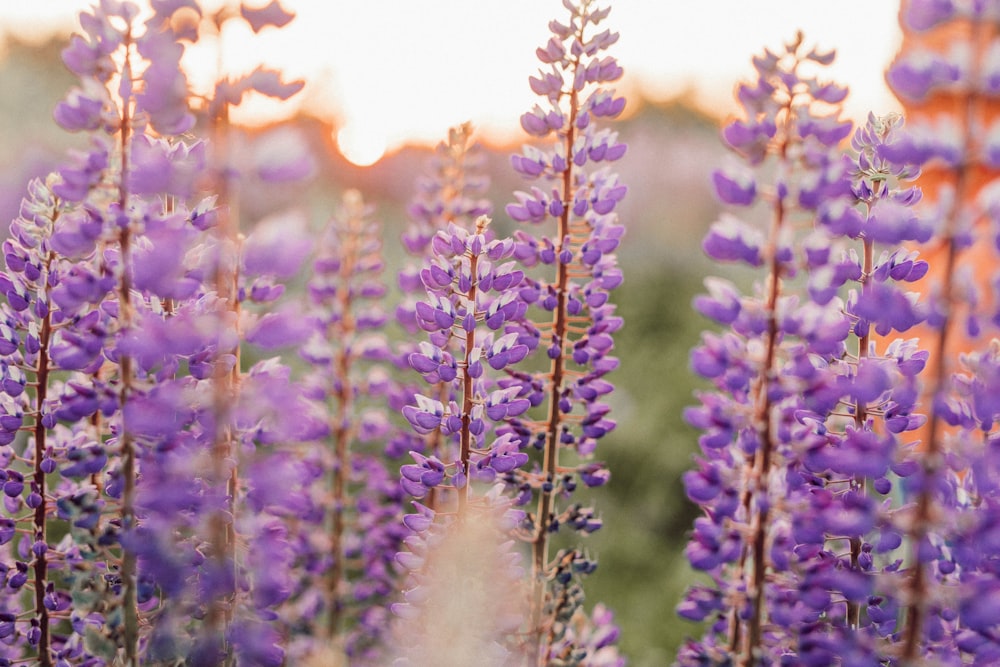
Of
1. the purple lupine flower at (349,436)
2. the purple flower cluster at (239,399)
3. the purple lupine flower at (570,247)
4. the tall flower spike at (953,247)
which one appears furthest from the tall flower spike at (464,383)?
the tall flower spike at (953,247)

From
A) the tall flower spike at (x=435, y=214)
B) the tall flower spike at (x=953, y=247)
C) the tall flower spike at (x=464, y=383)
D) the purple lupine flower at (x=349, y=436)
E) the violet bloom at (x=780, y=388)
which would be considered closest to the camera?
the tall flower spike at (x=953, y=247)

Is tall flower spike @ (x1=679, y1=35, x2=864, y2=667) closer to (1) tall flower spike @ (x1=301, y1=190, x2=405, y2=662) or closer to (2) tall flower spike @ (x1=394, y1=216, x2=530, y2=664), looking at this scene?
(2) tall flower spike @ (x1=394, y1=216, x2=530, y2=664)

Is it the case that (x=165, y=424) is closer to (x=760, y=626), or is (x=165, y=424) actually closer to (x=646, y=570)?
(x=760, y=626)

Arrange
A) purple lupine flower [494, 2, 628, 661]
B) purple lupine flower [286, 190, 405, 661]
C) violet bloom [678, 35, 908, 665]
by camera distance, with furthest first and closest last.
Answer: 1. purple lupine flower [286, 190, 405, 661]
2. purple lupine flower [494, 2, 628, 661]
3. violet bloom [678, 35, 908, 665]

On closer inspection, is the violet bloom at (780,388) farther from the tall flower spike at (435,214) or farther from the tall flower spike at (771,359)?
the tall flower spike at (435,214)

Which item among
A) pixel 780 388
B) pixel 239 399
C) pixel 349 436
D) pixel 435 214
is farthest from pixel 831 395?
pixel 435 214

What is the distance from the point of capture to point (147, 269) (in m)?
1.22

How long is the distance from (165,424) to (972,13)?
1.28 metres

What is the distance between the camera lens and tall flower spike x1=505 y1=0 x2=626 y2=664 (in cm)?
194

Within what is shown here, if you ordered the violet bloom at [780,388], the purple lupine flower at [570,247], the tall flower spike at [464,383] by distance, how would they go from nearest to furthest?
1. the violet bloom at [780,388]
2. the tall flower spike at [464,383]
3. the purple lupine flower at [570,247]

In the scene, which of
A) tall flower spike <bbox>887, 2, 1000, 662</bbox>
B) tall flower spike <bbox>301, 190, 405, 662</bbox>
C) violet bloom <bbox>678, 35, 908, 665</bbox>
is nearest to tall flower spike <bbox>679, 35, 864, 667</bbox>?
violet bloom <bbox>678, 35, 908, 665</bbox>

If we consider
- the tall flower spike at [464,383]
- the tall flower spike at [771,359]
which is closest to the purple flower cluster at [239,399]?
the tall flower spike at [464,383]

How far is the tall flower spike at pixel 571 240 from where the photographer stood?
6.35 ft

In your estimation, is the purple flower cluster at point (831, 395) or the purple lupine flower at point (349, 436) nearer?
the purple flower cluster at point (831, 395)
